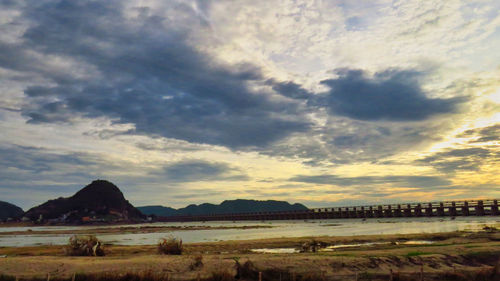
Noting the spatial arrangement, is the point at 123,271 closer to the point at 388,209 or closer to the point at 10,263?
the point at 10,263

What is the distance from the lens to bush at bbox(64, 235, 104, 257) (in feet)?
114

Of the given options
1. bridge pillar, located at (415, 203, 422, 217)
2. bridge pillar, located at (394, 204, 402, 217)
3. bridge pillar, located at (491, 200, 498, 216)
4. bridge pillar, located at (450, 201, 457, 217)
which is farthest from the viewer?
bridge pillar, located at (394, 204, 402, 217)

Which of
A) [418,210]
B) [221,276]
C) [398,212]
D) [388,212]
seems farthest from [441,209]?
[221,276]

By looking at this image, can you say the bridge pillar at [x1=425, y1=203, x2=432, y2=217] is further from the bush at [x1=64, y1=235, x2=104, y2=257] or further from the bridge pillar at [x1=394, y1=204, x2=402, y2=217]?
the bush at [x1=64, y1=235, x2=104, y2=257]

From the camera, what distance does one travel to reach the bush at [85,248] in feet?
114

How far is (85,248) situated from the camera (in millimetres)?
34844

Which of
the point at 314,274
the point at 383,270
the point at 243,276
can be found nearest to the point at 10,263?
the point at 243,276

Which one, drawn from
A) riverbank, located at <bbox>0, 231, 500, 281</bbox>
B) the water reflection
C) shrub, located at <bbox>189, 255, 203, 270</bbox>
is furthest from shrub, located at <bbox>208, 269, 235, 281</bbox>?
the water reflection

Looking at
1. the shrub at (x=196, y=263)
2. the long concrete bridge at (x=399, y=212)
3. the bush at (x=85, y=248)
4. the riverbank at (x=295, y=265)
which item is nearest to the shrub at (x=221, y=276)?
the riverbank at (x=295, y=265)

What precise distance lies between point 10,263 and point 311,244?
2886cm

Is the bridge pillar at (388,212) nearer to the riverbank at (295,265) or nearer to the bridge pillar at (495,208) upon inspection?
the bridge pillar at (495,208)

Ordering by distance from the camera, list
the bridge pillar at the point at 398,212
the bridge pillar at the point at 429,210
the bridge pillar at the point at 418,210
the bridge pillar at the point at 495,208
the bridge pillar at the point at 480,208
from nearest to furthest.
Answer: the bridge pillar at the point at 495,208 < the bridge pillar at the point at 480,208 < the bridge pillar at the point at 429,210 < the bridge pillar at the point at 418,210 < the bridge pillar at the point at 398,212

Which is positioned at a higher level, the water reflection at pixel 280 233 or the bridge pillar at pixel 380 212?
the bridge pillar at pixel 380 212

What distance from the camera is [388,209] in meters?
120
